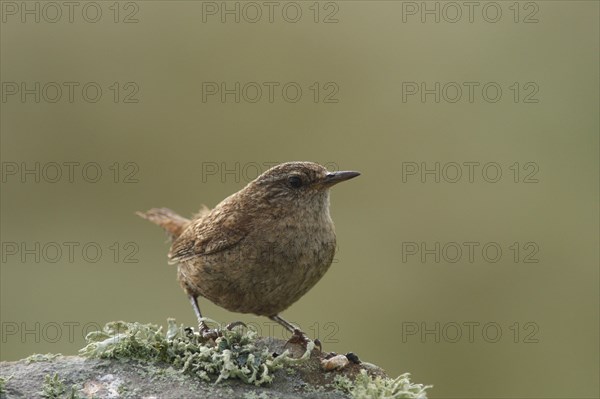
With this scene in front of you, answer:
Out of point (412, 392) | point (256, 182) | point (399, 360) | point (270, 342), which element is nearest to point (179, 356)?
point (270, 342)

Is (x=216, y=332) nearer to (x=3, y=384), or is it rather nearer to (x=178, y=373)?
(x=178, y=373)

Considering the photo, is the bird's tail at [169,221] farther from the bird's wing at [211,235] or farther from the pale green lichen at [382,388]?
the pale green lichen at [382,388]

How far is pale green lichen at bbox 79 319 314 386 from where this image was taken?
3.78 meters

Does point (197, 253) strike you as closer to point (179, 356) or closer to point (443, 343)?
point (179, 356)

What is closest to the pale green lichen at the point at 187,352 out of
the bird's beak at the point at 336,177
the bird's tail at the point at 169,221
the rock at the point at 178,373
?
the rock at the point at 178,373

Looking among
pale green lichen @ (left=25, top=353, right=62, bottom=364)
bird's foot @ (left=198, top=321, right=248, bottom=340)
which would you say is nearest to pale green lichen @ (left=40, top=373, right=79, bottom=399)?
pale green lichen @ (left=25, top=353, right=62, bottom=364)

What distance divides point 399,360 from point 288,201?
3731mm

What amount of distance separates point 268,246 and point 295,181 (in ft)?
1.74

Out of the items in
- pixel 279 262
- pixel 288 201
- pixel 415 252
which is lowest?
pixel 415 252

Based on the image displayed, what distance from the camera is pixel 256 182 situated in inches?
198

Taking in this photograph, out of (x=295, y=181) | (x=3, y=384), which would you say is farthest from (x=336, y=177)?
(x=3, y=384)

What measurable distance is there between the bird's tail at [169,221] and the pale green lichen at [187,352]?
86.2 inches

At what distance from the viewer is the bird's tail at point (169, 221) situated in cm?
628

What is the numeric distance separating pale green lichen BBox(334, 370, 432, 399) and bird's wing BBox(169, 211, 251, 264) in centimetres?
122
